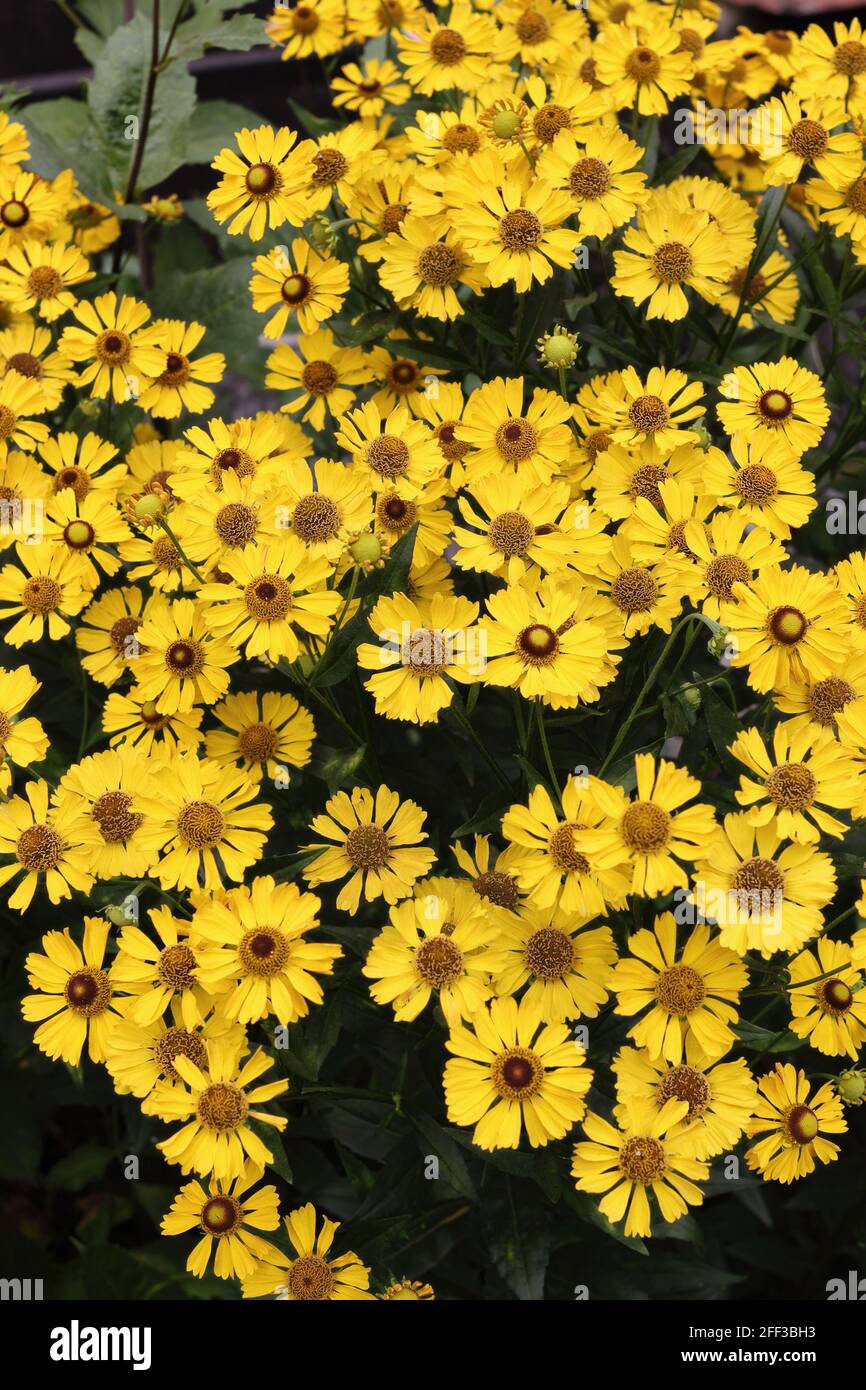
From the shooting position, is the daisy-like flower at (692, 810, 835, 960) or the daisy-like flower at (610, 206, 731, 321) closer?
the daisy-like flower at (692, 810, 835, 960)


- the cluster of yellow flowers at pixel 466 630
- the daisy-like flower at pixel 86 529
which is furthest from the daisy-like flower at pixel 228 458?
the daisy-like flower at pixel 86 529

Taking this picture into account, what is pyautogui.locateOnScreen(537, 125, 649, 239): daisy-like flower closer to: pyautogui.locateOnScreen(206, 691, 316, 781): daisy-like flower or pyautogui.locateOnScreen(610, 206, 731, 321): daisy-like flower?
pyautogui.locateOnScreen(610, 206, 731, 321): daisy-like flower

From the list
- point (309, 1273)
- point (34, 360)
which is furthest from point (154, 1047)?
point (34, 360)

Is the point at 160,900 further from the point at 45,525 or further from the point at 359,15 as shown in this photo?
the point at 359,15

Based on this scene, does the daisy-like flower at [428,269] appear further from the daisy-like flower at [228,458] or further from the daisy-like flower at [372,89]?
the daisy-like flower at [372,89]

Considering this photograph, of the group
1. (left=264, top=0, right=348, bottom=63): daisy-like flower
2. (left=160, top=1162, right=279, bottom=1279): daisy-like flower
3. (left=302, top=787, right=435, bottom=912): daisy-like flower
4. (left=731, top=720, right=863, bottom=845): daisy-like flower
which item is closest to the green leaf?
(left=264, top=0, right=348, bottom=63): daisy-like flower

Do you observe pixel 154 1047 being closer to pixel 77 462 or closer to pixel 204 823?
pixel 204 823
